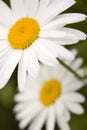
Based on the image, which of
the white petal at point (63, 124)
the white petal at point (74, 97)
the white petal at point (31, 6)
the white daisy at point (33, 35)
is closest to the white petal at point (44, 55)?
the white daisy at point (33, 35)

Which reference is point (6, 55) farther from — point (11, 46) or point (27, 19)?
point (27, 19)

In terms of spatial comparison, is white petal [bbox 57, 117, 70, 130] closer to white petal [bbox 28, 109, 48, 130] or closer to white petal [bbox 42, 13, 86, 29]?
white petal [bbox 28, 109, 48, 130]

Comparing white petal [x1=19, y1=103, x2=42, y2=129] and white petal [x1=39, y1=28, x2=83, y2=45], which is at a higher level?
white petal [x1=39, y1=28, x2=83, y2=45]

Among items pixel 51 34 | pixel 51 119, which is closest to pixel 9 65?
pixel 51 34

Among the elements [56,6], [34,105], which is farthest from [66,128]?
[56,6]

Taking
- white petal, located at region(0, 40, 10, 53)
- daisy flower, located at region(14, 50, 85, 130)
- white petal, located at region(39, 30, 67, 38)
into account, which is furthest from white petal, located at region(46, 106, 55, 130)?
white petal, located at region(39, 30, 67, 38)

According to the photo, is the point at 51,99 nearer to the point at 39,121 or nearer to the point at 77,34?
→ the point at 39,121
